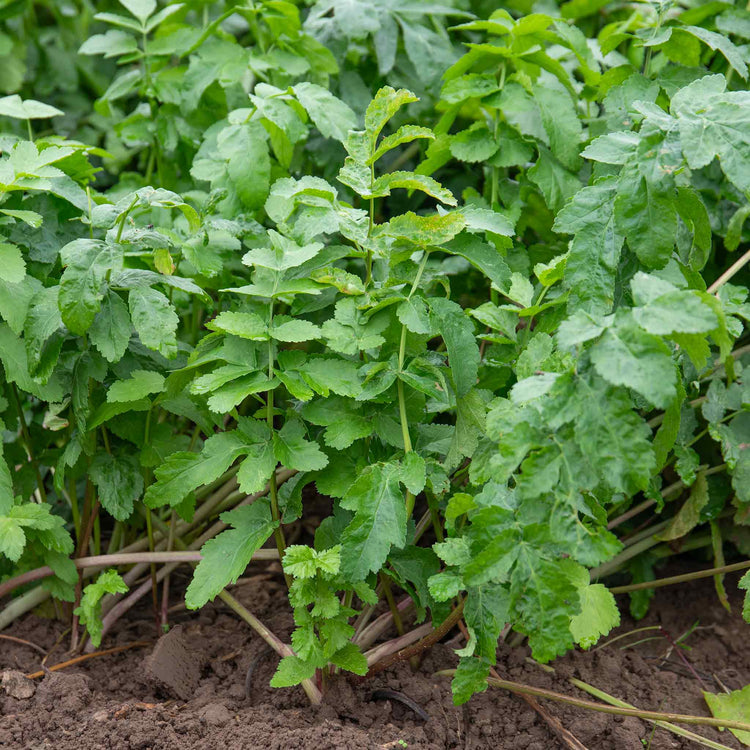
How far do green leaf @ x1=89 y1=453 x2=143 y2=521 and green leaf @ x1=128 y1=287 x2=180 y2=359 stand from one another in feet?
1.26

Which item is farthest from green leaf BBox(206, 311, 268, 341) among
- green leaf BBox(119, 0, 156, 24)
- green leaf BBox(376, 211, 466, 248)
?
green leaf BBox(119, 0, 156, 24)

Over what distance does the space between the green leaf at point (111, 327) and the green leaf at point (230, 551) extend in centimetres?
39

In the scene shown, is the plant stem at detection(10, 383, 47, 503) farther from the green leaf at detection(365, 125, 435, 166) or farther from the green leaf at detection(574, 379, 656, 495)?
the green leaf at detection(574, 379, 656, 495)

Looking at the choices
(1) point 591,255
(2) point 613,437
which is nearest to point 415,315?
(1) point 591,255

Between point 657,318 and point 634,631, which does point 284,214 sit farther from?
point 634,631

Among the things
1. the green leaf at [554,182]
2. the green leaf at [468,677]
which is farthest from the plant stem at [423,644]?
the green leaf at [554,182]

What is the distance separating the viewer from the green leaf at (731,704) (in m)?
1.81

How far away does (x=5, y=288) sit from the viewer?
1670mm

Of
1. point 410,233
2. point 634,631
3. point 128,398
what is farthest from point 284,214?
point 634,631

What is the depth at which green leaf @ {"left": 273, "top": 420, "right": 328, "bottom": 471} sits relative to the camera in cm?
156

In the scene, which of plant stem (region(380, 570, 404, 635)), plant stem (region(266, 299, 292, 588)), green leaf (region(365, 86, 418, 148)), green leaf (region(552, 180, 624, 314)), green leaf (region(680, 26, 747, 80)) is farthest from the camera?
green leaf (region(680, 26, 747, 80))

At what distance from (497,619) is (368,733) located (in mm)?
388

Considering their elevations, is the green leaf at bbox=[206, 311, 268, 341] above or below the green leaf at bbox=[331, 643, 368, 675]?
above

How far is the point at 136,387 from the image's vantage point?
168 cm
